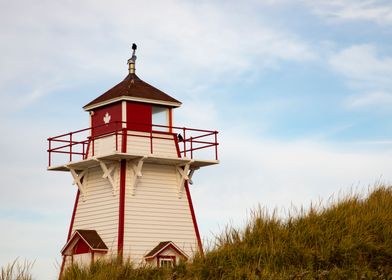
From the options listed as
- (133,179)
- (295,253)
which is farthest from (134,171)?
(295,253)

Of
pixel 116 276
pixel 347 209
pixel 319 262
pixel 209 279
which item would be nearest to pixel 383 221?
pixel 347 209

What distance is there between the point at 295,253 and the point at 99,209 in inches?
520

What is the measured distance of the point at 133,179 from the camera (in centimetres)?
2691

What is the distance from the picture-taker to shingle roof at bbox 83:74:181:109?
27719 millimetres

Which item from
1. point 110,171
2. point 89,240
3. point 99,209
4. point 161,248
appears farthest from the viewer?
point 99,209

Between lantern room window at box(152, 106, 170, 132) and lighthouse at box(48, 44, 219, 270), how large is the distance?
4 cm

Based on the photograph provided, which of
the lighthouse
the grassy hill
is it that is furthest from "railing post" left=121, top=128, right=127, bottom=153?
the grassy hill

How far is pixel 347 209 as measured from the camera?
57.4 feet

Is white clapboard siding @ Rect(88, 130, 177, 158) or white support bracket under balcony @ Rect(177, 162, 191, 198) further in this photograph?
white support bracket under balcony @ Rect(177, 162, 191, 198)

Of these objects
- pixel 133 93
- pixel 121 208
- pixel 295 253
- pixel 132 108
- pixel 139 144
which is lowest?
pixel 295 253

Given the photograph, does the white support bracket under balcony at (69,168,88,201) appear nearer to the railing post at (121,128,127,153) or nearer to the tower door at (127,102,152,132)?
the railing post at (121,128,127,153)

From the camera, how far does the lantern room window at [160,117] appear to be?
1104 inches

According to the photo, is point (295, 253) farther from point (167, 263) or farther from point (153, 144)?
point (153, 144)

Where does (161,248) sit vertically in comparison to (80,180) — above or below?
below
